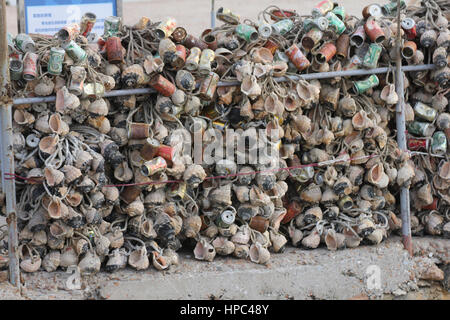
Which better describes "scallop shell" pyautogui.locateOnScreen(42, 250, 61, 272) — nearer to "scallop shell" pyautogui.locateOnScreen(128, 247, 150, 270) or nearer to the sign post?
"scallop shell" pyautogui.locateOnScreen(128, 247, 150, 270)

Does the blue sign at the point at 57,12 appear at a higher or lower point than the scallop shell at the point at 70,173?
higher

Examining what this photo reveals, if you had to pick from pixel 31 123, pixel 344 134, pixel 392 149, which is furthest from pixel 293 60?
pixel 31 123

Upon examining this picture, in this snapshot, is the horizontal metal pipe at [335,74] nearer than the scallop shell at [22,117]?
No

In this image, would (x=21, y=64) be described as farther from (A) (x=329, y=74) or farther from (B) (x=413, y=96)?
(B) (x=413, y=96)

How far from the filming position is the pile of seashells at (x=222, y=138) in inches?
A: 198

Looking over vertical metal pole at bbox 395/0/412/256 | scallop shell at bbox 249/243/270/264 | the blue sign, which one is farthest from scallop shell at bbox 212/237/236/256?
the blue sign

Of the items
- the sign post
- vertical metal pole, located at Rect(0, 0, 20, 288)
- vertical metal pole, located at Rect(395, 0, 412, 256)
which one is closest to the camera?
vertical metal pole, located at Rect(0, 0, 20, 288)

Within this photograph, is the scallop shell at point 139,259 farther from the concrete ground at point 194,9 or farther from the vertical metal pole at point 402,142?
the concrete ground at point 194,9

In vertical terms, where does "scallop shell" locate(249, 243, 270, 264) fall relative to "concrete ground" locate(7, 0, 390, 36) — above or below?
below

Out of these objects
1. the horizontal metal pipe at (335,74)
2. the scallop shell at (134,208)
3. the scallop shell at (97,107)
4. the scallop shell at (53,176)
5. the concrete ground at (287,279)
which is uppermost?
the horizontal metal pipe at (335,74)

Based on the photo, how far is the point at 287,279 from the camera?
5398 mm

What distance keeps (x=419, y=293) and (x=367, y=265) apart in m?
0.47

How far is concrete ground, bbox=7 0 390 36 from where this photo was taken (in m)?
13.4

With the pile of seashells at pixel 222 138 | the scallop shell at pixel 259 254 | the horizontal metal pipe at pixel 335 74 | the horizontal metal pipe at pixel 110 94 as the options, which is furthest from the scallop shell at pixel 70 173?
the scallop shell at pixel 259 254
